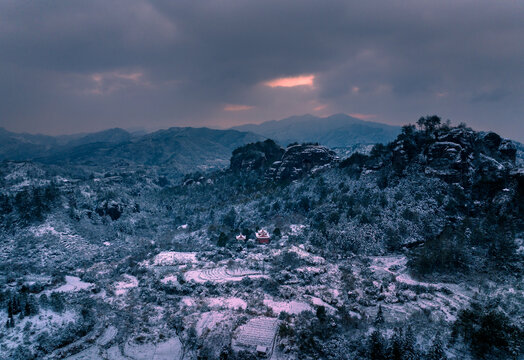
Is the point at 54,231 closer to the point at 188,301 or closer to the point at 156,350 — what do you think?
the point at 188,301

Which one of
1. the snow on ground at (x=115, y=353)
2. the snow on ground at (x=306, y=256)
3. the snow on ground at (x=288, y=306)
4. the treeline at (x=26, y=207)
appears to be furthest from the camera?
the treeline at (x=26, y=207)

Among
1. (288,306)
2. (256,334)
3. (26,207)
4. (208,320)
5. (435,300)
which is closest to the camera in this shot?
(256,334)

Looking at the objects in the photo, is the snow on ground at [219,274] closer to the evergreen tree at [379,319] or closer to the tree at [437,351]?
the evergreen tree at [379,319]

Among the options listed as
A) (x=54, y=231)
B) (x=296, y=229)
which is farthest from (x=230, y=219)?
(x=54, y=231)

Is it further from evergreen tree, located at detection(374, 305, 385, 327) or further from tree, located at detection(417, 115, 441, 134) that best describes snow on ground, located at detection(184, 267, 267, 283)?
tree, located at detection(417, 115, 441, 134)

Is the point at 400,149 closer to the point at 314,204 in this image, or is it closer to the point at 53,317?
the point at 314,204

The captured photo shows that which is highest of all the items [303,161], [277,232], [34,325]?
[303,161]

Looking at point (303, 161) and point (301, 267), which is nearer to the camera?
point (301, 267)

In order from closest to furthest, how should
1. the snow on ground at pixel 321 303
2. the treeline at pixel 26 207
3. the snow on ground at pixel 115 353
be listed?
the snow on ground at pixel 115 353 → the snow on ground at pixel 321 303 → the treeline at pixel 26 207

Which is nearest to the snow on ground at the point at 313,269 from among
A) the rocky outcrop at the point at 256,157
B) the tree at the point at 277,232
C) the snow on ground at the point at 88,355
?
the tree at the point at 277,232
